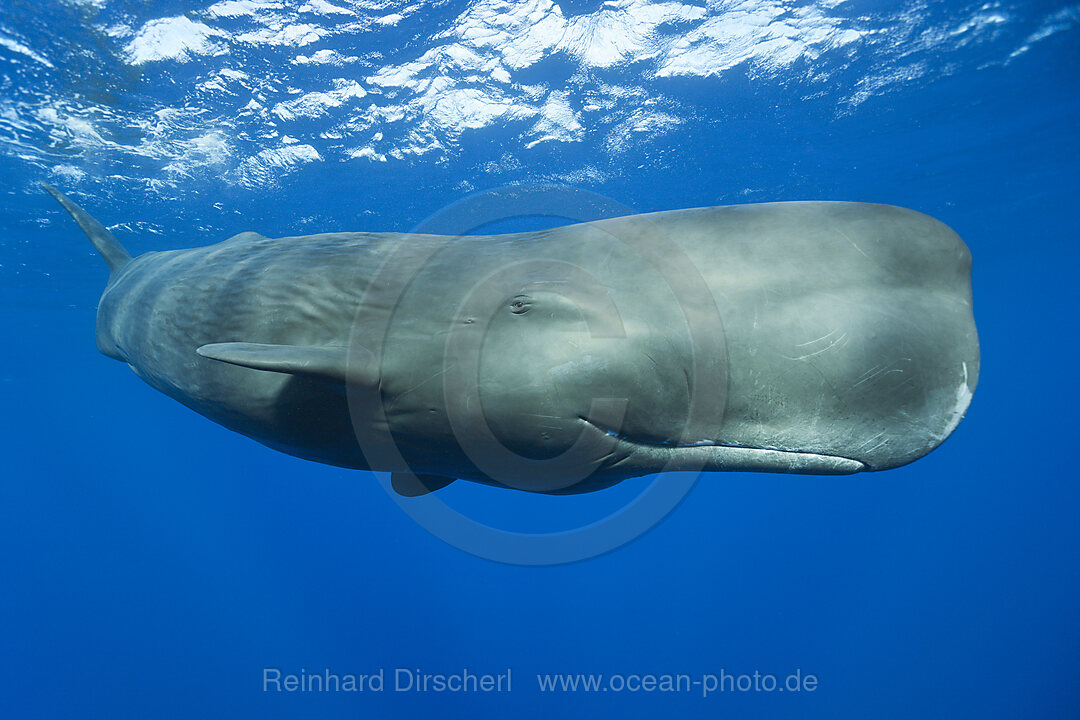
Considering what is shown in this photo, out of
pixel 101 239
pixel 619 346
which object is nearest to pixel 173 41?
pixel 101 239

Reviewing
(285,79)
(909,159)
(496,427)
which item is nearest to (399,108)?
(285,79)

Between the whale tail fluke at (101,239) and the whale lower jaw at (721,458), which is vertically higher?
the whale tail fluke at (101,239)

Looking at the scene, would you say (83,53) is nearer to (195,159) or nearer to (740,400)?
(195,159)

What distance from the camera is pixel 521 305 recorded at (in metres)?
2.21

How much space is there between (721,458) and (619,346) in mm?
576

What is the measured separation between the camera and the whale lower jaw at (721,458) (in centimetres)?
187

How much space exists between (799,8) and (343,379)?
12.4 m

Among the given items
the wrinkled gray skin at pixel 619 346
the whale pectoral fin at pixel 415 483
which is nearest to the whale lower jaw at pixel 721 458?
the wrinkled gray skin at pixel 619 346

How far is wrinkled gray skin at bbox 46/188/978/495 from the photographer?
5.86 ft

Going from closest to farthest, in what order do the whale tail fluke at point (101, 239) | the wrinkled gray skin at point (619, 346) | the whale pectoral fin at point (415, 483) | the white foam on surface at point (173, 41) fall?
1. the wrinkled gray skin at point (619, 346)
2. the whale pectoral fin at point (415, 483)
3. the whale tail fluke at point (101, 239)
4. the white foam on surface at point (173, 41)

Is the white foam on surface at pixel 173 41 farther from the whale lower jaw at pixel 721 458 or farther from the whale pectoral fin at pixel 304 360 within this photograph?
the whale lower jaw at pixel 721 458

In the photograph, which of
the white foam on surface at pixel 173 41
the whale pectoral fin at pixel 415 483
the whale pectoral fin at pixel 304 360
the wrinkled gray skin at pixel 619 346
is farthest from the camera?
the white foam on surface at pixel 173 41

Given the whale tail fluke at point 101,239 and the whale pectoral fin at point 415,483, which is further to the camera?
the whale tail fluke at point 101,239

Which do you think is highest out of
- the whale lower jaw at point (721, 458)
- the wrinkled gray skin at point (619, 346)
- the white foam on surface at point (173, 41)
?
the white foam on surface at point (173, 41)
